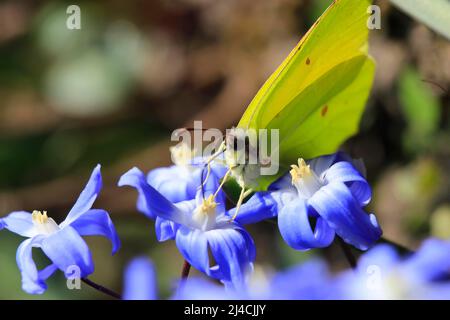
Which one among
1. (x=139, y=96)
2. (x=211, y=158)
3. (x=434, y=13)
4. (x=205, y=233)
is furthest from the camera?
(x=139, y=96)

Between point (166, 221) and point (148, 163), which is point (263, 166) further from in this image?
point (148, 163)

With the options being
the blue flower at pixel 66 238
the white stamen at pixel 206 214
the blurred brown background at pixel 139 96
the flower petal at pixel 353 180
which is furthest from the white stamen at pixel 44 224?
the blurred brown background at pixel 139 96

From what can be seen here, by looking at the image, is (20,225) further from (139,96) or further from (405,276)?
(139,96)

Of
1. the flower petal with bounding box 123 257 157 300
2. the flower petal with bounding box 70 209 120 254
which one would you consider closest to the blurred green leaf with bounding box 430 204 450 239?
the flower petal with bounding box 70 209 120 254

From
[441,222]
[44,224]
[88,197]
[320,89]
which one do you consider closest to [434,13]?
[320,89]

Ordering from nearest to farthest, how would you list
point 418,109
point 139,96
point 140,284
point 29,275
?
point 140,284, point 29,275, point 418,109, point 139,96

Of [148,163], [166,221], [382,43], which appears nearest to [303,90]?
[166,221]

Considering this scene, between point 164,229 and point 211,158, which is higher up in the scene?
point 211,158
